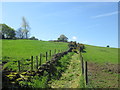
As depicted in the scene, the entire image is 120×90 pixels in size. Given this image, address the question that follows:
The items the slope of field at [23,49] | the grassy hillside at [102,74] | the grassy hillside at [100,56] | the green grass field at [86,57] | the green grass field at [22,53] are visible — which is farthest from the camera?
the grassy hillside at [100,56]

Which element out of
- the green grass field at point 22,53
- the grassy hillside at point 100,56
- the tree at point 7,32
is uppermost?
the tree at point 7,32

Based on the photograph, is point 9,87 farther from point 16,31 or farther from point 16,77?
point 16,31

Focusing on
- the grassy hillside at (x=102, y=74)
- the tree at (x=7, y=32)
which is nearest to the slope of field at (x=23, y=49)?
the grassy hillside at (x=102, y=74)

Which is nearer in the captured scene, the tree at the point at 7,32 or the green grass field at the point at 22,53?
the green grass field at the point at 22,53

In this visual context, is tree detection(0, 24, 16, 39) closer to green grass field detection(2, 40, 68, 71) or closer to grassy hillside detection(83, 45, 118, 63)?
green grass field detection(2, 40, 68, 71)

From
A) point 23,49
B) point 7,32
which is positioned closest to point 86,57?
point 23,49

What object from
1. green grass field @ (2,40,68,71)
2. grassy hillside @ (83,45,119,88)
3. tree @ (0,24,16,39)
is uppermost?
tree @ (0,24,16,39)

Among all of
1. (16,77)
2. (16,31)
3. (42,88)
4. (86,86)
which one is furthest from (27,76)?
(16,31)

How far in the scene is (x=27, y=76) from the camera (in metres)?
8.42

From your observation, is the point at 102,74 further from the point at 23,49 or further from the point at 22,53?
the point at 23,49

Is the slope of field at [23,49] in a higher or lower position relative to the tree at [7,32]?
lower

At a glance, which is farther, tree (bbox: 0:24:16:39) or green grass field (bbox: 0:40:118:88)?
tree (bbox: 0:24:16:39)

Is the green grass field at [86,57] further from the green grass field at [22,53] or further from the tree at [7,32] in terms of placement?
the tree at [7,32]

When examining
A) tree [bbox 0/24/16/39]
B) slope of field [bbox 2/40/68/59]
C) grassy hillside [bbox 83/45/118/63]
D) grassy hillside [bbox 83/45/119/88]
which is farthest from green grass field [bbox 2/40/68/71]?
tree [bbox 0/24/16/39]
